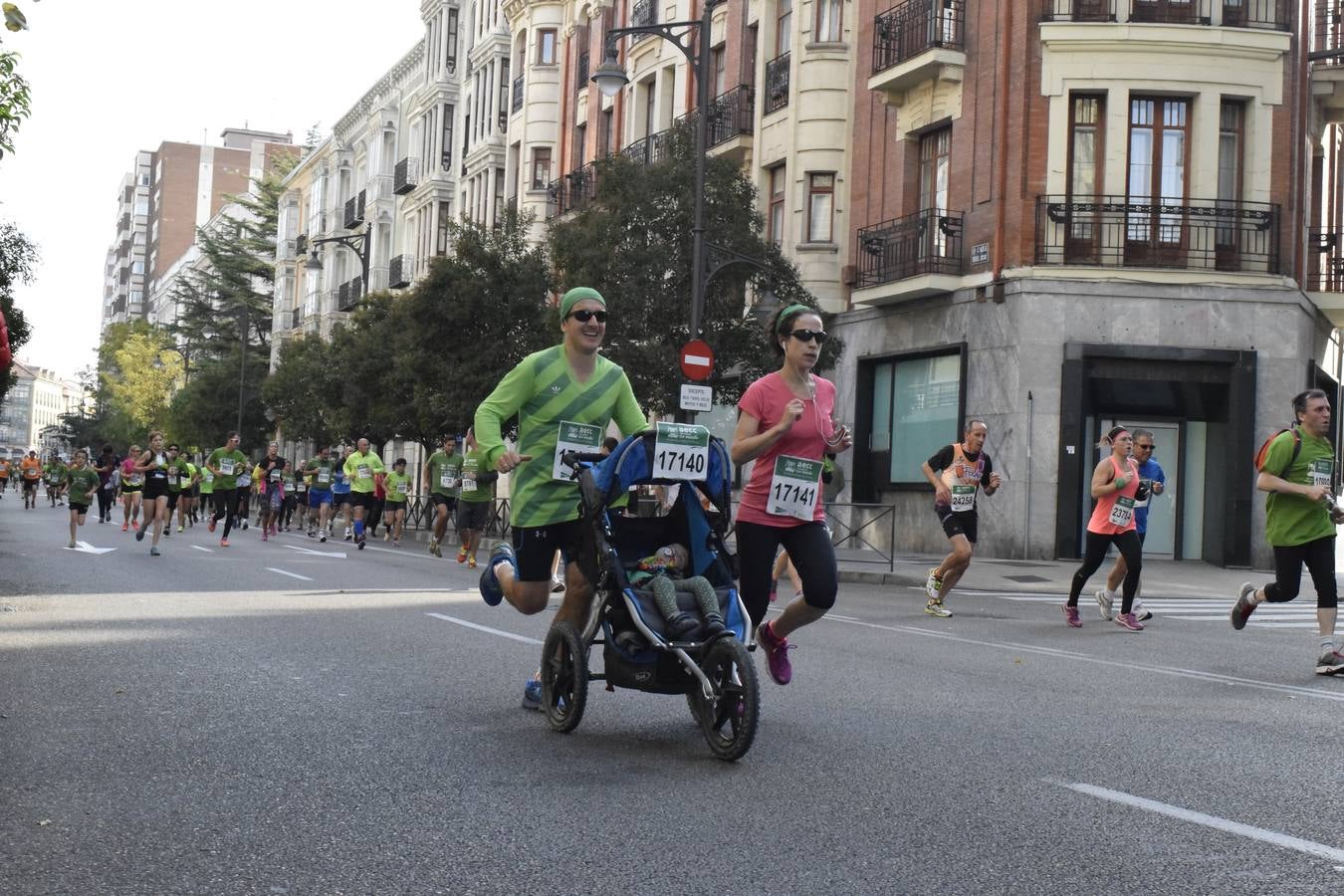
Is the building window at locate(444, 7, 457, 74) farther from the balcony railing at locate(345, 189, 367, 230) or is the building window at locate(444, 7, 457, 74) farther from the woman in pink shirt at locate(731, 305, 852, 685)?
the woman in pink shirt at locate(731, 305, 852, 685)

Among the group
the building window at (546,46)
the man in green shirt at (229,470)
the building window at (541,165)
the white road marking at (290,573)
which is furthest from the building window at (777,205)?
the white road marking at (290,573)

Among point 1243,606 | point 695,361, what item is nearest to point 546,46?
point 695,361

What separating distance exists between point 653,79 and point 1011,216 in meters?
16.0

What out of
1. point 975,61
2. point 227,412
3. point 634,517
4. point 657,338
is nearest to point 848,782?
point 634,517

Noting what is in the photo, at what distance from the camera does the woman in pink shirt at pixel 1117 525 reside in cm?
1442

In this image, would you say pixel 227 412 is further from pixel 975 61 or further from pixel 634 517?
pixel 634 517

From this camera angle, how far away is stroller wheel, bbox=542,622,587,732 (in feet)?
22.3

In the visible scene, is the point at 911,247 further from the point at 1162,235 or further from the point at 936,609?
the point at 936,609

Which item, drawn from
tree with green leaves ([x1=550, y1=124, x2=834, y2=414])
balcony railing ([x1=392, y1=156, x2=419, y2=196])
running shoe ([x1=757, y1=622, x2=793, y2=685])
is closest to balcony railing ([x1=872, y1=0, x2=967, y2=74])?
tree with green leaves ([x1=550, y1=124, x2=834, y2=414])

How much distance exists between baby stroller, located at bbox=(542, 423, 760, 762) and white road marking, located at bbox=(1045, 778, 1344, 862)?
131cm

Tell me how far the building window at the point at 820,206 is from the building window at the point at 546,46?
61.3ft

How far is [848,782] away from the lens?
234 inches

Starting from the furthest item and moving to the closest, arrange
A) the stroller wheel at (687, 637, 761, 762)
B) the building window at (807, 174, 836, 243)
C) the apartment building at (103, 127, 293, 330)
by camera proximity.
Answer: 1. the apartment building at (103, 127, 293, 330)
2. the building window at (807, 174, 836, 243)
3. the stroller wheel at (687, 637, 761, 762)

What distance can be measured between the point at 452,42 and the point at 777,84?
32158 millimetres
